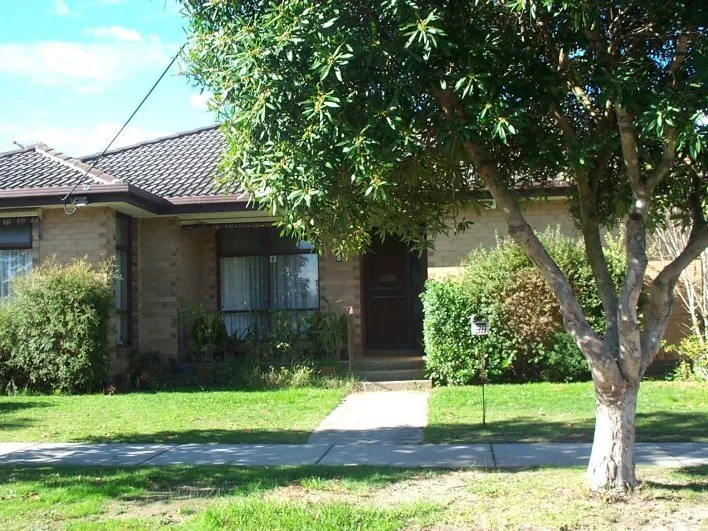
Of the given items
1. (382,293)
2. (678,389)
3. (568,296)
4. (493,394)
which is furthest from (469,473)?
(382,293)

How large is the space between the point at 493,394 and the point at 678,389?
2.94 metres

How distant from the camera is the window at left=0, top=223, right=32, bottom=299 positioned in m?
15.7

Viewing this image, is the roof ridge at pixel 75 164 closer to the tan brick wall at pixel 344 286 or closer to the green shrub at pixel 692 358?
the tan brick wall at pixel 344 286

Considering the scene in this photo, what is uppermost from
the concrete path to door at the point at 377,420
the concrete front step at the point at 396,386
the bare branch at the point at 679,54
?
the bare branch at the point at 679,54

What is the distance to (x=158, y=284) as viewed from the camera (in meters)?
16.6

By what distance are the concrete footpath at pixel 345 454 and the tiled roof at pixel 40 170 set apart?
265 inches

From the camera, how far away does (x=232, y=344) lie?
16406 millimetres

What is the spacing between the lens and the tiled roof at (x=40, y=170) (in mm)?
15258

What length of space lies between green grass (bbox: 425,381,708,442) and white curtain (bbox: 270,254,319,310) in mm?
4416

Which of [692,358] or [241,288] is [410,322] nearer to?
[241,288]

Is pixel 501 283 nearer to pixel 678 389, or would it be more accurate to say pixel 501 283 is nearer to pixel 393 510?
pixel 678 389

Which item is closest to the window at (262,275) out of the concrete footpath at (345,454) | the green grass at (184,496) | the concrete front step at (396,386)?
→ the concrete front step at (396,386)

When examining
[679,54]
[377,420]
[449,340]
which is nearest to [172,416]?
[377,420]

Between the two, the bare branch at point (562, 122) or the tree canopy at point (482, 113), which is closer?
the tree canopy at point (482, 113)
